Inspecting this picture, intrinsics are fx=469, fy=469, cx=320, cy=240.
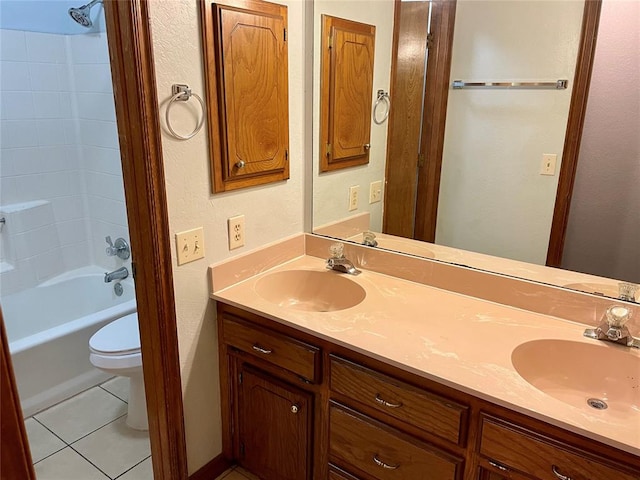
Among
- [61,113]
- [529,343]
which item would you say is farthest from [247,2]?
[61,113]

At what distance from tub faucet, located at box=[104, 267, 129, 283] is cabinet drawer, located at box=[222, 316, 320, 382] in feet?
4.69

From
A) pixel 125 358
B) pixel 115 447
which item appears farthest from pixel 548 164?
pixel 115 447

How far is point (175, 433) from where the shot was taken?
1740 millimetres

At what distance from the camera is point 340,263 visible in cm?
197

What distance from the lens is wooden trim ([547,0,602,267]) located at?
1.45 m

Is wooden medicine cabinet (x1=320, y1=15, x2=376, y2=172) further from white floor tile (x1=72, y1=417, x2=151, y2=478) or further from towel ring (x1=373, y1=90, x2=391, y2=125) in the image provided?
white floor tile (x1=72, y1=417, x2=151, y2=478)

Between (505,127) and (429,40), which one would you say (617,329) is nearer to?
(505,127)

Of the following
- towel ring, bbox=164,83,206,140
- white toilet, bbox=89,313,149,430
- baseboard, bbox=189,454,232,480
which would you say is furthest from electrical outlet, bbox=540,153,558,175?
white toilet, bbox=89,313,149,430

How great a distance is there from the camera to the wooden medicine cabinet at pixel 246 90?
5.15 ft

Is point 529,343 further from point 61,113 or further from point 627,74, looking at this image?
point 61,113

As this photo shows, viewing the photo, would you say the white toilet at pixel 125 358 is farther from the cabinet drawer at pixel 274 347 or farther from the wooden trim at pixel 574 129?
the wooden trim at pixel 574 129

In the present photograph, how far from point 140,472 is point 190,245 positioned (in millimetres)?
1101

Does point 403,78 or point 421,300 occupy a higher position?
point 403,78

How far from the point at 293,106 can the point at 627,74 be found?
1164 millimetres
